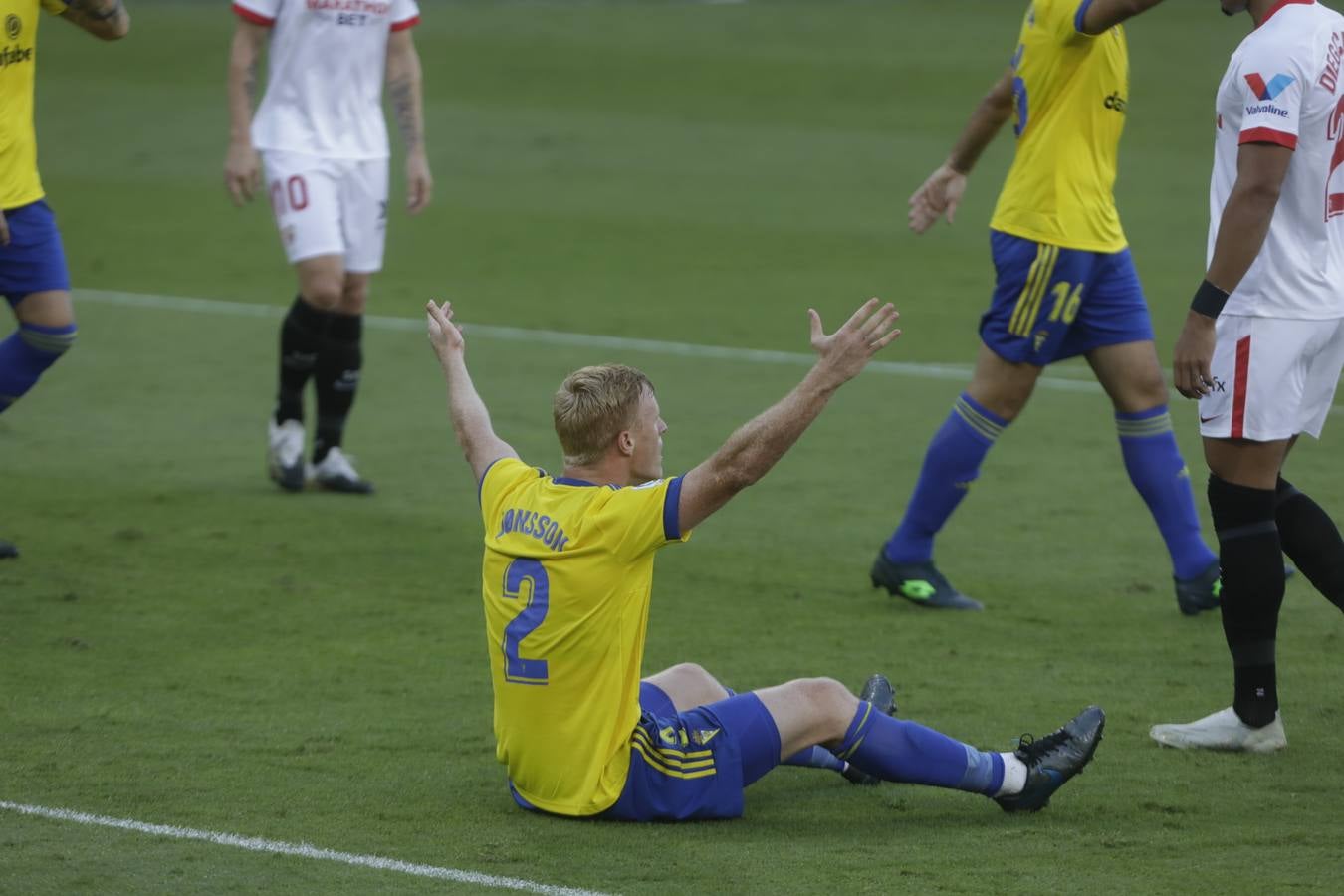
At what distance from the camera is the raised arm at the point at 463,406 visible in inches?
190

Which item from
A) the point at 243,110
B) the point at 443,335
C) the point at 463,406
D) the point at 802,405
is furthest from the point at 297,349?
the point at 802,405

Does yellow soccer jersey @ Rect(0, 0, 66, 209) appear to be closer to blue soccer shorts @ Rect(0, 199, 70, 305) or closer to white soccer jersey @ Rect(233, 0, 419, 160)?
blue soccer shorts @ Rect(0, 199, 70, 305)

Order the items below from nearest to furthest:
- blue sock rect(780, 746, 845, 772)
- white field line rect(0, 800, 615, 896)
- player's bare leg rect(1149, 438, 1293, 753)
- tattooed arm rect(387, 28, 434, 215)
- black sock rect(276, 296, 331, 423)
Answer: white field line rect(0, 800, 615, 896) < blue sock rect(780, 746, 845, 772) < player's bare leg rect(1149, 438, 1293, 753) < black sock rect(276, 296, 331, 423) < tattooed arm rect(387, 28, 434, 215)

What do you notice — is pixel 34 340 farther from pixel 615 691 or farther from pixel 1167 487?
pixel 1167 487

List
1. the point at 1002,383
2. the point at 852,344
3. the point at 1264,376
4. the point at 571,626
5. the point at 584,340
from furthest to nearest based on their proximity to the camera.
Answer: the point at 584,340, the point at 1002,383, the point at 1264,376, the point at 571,626, the point at 852,344

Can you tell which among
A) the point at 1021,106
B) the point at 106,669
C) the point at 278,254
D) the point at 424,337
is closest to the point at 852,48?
the point at 278,254

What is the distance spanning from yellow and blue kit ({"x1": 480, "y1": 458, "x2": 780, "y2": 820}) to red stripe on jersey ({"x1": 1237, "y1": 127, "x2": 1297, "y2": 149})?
1.65m

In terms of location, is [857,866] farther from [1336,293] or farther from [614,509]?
[1336,293]

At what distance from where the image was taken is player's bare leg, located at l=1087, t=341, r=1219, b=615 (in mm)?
6602

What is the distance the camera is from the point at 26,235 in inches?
271

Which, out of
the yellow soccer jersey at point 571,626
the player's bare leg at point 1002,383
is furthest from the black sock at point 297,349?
the yellow soccer jersey at point 571,626

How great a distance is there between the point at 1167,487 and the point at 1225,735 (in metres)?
1.57

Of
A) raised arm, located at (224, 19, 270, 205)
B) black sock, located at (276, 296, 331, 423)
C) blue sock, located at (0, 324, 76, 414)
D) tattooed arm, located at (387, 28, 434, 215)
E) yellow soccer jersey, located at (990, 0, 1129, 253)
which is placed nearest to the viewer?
yellow soccer jersey, located at (990, 0, 1129, 253)

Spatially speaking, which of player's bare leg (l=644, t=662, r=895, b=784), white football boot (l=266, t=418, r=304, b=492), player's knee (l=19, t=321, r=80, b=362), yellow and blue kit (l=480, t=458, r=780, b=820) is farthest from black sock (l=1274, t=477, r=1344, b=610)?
white football boot (l=266, t=418, r=304, b=492)
